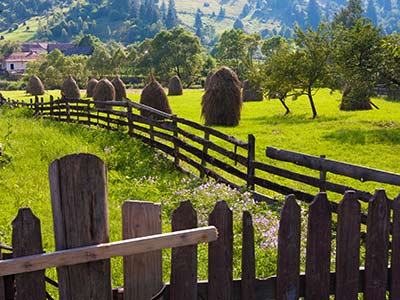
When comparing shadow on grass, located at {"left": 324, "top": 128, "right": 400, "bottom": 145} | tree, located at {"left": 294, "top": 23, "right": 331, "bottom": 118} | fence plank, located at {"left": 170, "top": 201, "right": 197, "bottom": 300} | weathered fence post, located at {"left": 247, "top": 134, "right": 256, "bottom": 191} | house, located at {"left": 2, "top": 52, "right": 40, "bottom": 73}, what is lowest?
shadow on grass, located at {"left": 324, "top": 128, "right": 400, "bottom": 145}

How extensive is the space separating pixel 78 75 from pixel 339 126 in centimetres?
6149

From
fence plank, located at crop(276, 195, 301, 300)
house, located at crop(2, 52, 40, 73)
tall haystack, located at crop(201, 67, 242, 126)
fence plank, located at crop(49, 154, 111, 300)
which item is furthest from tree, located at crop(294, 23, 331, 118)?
house, located at crop(2, 52, 40, 73)

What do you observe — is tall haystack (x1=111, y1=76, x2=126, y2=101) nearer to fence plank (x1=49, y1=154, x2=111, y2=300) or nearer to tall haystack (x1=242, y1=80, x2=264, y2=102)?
tall haystack (x1=242, y1=80, x2=264, y2=102)

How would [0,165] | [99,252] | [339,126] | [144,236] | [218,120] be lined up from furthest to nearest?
1. [218,120]
2. [339,126]
3. [0,165]
4. [144,236]
5. [99,252]

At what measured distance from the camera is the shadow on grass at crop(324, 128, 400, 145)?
57.6 feet

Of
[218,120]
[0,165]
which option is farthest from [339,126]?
[0,165]

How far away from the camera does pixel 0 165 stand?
889cm

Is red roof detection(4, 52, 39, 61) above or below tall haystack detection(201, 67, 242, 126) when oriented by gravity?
above

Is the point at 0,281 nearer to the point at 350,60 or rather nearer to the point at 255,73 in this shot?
the point at 350,60

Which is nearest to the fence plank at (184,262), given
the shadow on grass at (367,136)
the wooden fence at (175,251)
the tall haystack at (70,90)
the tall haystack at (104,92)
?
the wooden fence at (175,251)

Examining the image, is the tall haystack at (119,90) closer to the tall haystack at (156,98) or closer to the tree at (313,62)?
the tall haystack at (156,98)

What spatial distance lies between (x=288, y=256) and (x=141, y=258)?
0.90 m

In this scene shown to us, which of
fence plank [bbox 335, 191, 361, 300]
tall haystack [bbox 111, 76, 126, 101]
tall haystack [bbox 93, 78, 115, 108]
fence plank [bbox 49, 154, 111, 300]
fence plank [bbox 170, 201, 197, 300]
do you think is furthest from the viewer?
tall haystack [bbox 111, 76, 126, 101]

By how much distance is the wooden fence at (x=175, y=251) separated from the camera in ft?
7.35
